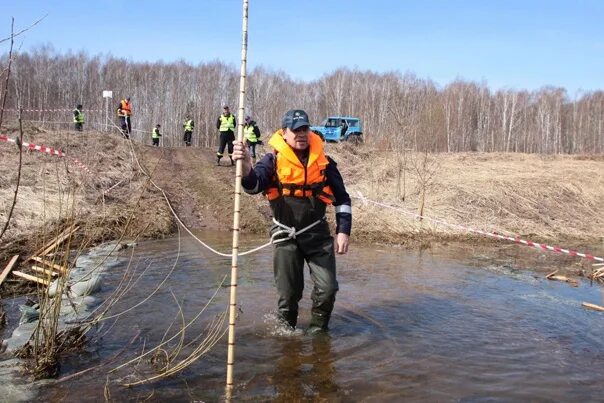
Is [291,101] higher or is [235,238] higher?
[291,101]

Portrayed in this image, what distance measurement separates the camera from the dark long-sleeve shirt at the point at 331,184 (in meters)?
4.47

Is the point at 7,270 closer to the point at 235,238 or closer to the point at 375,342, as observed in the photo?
the point at 235,238

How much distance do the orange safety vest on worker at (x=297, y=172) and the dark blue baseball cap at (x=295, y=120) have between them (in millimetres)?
173

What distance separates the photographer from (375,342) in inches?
193

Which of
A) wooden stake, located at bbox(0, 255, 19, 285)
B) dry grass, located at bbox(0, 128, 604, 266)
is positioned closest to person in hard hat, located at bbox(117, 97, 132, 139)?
dry grass, located at bbox(0, 128, 604, 266)

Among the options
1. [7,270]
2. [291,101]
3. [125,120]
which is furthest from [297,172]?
[291,101]

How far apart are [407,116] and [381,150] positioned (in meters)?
5.81

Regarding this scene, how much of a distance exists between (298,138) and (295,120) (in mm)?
167

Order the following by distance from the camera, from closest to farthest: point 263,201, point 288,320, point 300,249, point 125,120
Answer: point 300,249 → point 288,320 → point 125,120 → point 263,201

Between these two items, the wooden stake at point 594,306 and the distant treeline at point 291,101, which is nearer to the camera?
the wooden stake at point 594,306

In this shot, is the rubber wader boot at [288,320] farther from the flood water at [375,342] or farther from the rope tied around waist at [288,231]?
the rope tied around waist at [288,231]

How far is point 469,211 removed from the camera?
47.0 feet

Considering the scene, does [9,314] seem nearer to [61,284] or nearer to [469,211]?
[61,284]

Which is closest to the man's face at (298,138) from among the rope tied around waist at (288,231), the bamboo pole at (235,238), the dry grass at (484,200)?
the rope tied around waist at (288,231)
